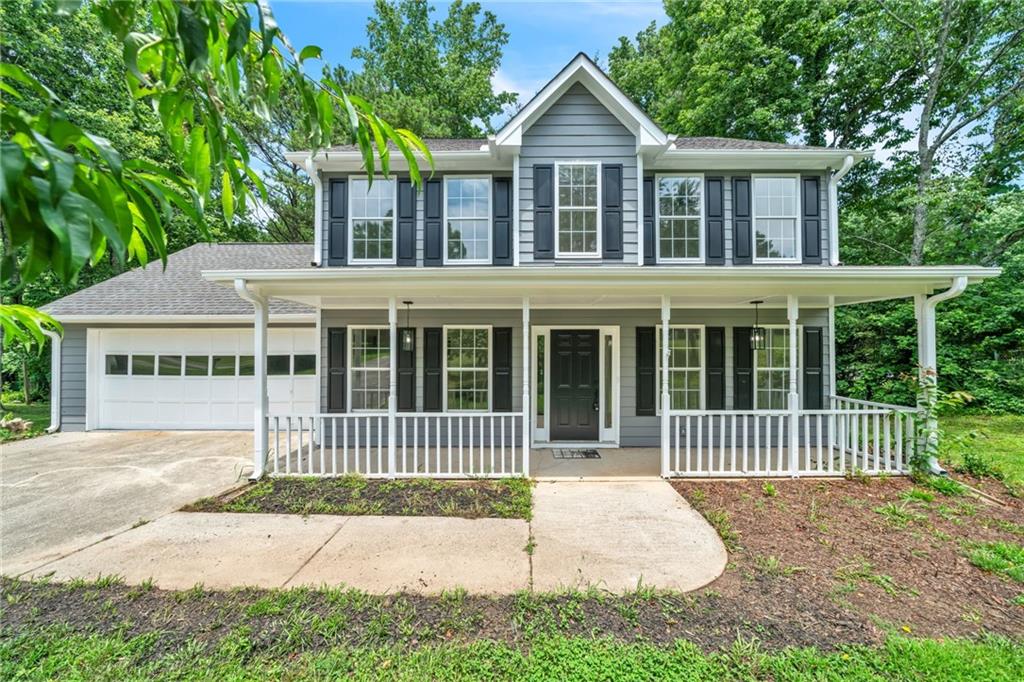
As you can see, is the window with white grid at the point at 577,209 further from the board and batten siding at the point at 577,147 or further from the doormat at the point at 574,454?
the doormat at the point at 574,454

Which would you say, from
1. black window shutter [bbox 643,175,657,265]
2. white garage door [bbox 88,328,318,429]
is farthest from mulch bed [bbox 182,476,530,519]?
black window shutter [bbox 643,175,657,265]

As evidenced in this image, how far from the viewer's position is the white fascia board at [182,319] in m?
9.10

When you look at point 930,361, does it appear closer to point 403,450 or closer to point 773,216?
point 773,216

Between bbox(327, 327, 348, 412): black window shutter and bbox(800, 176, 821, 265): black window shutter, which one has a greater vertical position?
bbox(800, 176, 821, 265): black window shutter

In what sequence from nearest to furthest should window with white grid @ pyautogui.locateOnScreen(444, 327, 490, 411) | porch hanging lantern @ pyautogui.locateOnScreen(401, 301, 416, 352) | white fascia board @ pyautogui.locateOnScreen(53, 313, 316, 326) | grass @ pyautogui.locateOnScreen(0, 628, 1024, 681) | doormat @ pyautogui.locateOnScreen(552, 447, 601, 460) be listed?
grass @ pyautogui.locateOnScreen(0, 628, 1024, 681) < doormat @ pyautogui.locateOnScreen(552, 447, 601, 460) < porch hanging lantern @ pyautogui.locateOnScreen(401, 301, 416, 352) < window with white grid @ pyautogui.locateOnScreen(444, 327, 490, 411) < white fascia board @ pyautogui.locateOnScreen(53, 313, 316, 326)

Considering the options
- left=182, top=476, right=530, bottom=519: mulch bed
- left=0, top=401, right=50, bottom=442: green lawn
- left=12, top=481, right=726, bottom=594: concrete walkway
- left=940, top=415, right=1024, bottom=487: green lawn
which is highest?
left=940, top=415, right=1024, bottom=487: green lawn

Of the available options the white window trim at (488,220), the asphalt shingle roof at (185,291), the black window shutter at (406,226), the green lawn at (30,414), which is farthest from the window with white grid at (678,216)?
the green lawn at (30,414)

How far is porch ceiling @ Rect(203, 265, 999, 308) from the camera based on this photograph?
A: 5516 millimetres

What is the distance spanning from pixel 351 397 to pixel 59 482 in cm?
391

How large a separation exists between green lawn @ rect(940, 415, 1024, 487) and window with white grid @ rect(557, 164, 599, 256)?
624 centimetres

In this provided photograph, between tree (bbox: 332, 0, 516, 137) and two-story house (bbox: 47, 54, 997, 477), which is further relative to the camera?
tree (bbox: 332, 0, 516, 137)

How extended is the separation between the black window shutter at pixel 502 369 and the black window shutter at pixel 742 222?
4.24 metres

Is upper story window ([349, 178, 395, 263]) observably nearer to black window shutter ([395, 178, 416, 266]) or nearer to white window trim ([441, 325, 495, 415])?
black window shutter ([395, 178, 416, 266])

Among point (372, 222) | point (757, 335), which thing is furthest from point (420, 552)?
point (757, 335)
